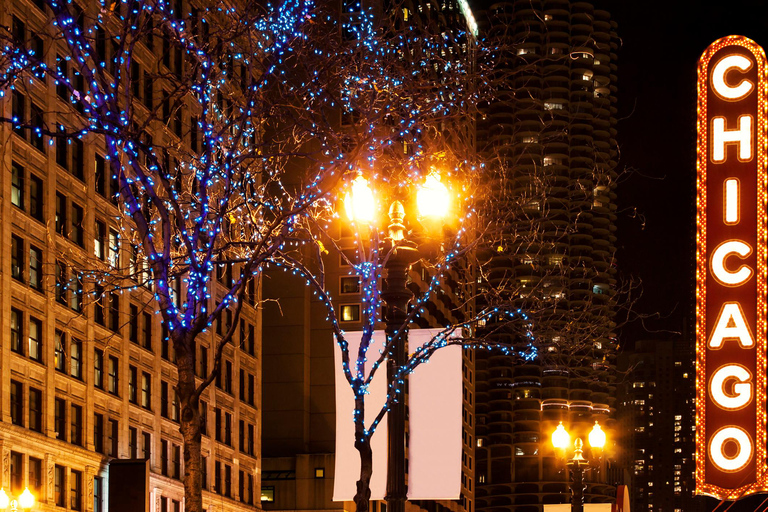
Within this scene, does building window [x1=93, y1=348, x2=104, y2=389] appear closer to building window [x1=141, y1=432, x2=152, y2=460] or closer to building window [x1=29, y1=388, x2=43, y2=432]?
building window [x1=29, y1=388, x2=43, y2=432]

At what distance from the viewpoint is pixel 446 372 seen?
71.6ft

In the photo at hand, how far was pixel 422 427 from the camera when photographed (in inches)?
826

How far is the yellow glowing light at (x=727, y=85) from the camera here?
1662 inches

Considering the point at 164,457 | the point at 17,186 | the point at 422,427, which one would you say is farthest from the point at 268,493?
the point at 422,427

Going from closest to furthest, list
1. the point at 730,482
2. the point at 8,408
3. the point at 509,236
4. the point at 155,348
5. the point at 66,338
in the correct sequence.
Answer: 1. the point at 509,236
2. the point at 730,482
3. the point at 8,408
4. the point at 66,338
5. the point at 155,348

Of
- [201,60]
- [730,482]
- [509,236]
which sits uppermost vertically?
[201,60]

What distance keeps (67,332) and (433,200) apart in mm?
40804

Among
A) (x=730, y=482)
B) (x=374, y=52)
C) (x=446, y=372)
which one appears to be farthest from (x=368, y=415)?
(x=730, y=482)

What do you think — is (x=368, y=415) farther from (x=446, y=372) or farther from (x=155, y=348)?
(x=155, y=348)

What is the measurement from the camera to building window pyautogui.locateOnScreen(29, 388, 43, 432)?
180ft

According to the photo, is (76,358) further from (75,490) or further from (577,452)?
(577,452)

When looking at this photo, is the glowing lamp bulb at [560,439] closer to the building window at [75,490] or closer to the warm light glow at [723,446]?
the warm light glow at [723,446]

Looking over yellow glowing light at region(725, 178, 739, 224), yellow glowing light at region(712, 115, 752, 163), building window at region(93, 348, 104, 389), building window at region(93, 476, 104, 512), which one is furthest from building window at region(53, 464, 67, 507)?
yellow glowing light at region(712, 115, 752, 163)

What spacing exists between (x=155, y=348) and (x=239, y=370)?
16098 millimetres
